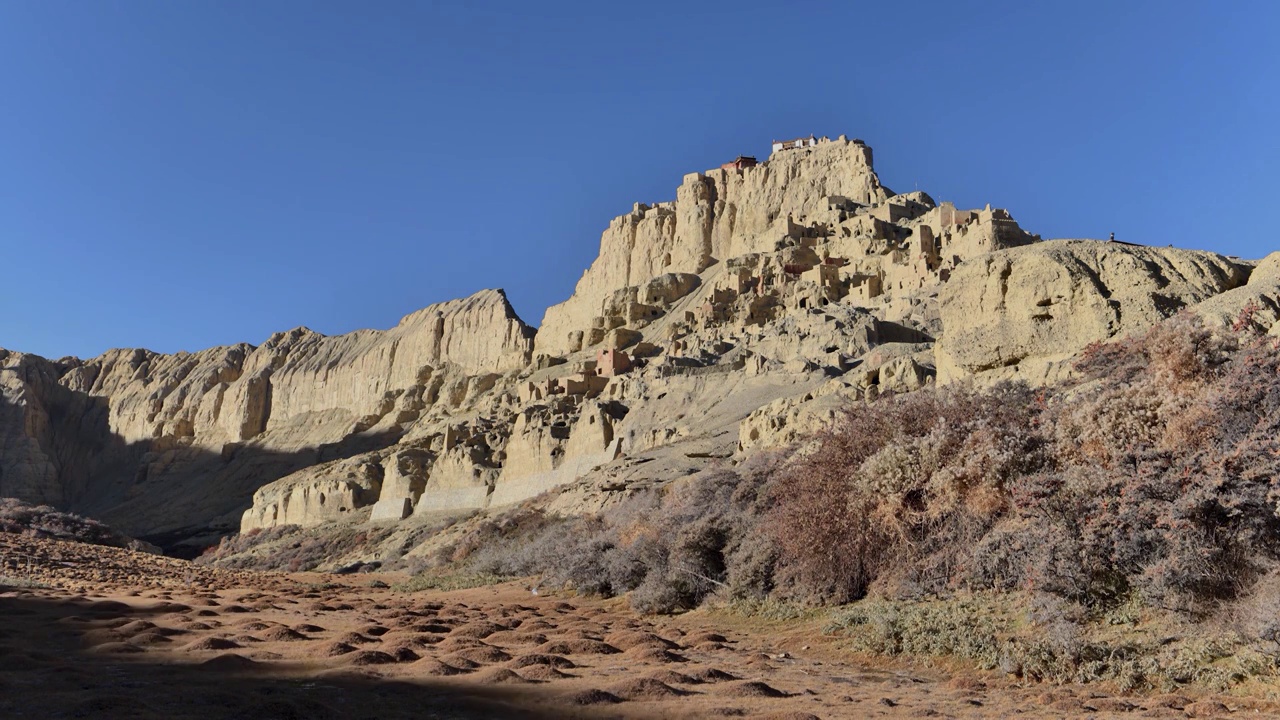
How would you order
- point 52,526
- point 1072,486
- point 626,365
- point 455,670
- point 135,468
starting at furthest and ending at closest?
point 135,468 < point 626,365 < point 52,526 < point 1072,486 < point 455,670

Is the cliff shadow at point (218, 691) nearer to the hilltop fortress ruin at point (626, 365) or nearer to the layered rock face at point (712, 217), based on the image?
the hilltop fortress ruin at point (626, 365)

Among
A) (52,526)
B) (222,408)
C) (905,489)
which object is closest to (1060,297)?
(905,489)

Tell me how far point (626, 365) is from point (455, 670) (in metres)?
51.5

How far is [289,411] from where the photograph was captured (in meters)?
105

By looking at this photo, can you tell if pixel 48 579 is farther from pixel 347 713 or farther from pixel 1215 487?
pixel 1215 487

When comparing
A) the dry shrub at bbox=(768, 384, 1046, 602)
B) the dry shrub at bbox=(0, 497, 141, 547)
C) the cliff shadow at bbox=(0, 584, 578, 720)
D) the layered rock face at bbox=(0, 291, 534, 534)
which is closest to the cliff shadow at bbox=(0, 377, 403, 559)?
the layered rock face at bbox=(0, 291, 534, 534)

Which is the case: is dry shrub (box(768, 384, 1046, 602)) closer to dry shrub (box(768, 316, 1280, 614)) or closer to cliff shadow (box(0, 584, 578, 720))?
dry shrub (box(768, 316, 1280, 614))

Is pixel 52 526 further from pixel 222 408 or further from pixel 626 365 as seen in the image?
pixel 222 408

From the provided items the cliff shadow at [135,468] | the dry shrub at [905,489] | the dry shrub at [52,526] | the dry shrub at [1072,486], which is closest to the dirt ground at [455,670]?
the dry shrub at [905,489]

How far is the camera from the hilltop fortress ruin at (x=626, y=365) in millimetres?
17938

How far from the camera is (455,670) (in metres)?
10.7

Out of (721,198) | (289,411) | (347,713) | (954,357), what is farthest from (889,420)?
(289,411)

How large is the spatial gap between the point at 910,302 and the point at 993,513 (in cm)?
4618

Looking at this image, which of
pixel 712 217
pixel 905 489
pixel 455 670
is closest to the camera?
pixel 455 670
